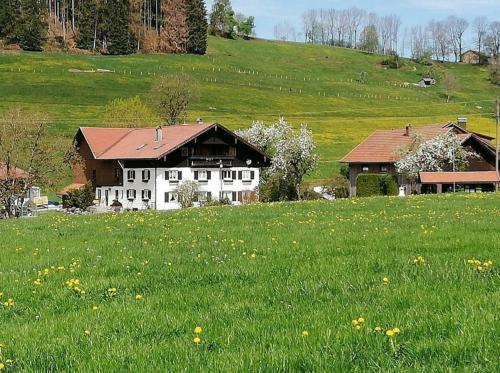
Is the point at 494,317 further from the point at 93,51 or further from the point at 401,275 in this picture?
the point at 93,51

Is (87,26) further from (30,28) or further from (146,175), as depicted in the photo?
(146,175)

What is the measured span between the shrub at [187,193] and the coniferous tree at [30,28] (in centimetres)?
12348

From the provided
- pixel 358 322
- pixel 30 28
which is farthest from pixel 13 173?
pixel 30 28

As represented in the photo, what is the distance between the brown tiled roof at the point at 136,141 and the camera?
75812 mm

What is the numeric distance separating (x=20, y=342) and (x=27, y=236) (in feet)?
44.8

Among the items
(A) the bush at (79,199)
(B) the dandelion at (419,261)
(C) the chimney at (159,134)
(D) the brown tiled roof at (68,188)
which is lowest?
(A) the bush at (79,199)

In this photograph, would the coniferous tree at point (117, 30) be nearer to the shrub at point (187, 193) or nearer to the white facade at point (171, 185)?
the white facade at point (171, 185)

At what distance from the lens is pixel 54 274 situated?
1213cm

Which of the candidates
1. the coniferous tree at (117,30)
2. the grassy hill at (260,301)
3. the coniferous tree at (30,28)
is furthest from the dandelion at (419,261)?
the coniferous tree at (117,30)

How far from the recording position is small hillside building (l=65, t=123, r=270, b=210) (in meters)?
76.1

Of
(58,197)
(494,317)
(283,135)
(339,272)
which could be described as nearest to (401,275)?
(339,272)

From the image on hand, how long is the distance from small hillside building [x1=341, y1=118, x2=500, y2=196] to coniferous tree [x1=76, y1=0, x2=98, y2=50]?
393 feet

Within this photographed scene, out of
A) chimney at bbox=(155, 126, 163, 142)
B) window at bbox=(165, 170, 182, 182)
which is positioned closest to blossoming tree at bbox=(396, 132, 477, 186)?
window at bbox=(165, 170, 182, 182)

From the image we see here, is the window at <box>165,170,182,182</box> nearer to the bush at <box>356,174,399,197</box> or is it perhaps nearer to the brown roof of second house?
the bush at <box>356,174,399,197</box>
